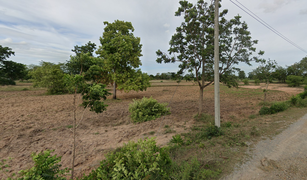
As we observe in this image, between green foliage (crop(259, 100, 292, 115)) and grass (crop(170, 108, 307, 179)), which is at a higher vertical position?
green foliage (crop(259, 100, 292, 115))

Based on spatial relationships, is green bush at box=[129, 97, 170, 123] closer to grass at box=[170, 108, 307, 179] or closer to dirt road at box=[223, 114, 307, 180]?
grass at box=[170, 108, 307, 179]

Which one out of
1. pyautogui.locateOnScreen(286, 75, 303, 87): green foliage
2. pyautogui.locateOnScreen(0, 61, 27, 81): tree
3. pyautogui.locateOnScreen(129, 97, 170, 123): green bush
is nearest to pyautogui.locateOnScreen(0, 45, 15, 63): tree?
pyautogui.locateOnScreen(0, 61, 27, 81): tree

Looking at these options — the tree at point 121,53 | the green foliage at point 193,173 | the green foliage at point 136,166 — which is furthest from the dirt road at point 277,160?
the tree at point 121,53

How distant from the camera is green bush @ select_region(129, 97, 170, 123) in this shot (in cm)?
902

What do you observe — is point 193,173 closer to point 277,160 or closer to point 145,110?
point 277,160

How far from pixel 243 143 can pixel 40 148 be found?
24.7ft

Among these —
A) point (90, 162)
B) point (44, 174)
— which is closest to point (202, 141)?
point (90, 162)

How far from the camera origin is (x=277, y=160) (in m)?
3.84

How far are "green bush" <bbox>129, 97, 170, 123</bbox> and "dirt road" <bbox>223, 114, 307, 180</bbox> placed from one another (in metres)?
5.79

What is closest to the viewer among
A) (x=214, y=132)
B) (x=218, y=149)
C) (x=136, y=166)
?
(x=136, y=166)

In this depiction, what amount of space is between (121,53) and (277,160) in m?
14.9

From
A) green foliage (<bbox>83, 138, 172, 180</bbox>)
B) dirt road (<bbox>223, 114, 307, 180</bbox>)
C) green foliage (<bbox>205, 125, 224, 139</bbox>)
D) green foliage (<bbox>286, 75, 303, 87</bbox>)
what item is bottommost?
dirt road (<bbox>223, 114, 307, 180</bbox>)

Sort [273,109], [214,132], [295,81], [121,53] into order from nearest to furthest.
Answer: [214,132] < [273,109] < [121,53] < [295,81]

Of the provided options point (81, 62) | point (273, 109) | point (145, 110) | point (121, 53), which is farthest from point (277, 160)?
point (121, 53)
